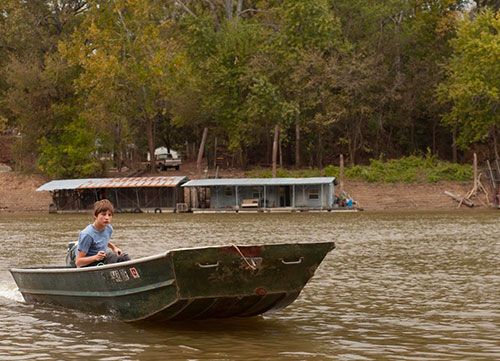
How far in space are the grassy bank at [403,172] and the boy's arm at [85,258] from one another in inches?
2212

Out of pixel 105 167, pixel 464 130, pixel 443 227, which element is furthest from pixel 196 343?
pixel 105 167

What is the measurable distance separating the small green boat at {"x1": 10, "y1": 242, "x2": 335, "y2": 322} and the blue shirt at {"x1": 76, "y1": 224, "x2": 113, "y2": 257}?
1.46 feet

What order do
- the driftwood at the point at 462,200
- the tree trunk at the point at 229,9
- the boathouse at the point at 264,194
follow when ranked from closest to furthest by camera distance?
the driftwood at the point at 462,200 → the boathouse at the point at 264,194 → the tree trunk at the point at 229,9

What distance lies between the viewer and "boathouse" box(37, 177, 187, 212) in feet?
234

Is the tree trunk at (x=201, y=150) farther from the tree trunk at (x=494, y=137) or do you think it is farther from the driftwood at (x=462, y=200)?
the tree trunk at (x=494, y=137)

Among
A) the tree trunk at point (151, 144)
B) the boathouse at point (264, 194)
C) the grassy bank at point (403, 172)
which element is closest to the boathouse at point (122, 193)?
the boathouse at point (264, 194)

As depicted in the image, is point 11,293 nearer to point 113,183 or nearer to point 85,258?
point 85,258

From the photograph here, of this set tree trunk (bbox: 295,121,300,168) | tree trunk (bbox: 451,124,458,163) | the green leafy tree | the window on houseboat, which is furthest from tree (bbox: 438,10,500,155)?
the green leafy tree

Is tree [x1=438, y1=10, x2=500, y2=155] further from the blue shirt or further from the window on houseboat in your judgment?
the blue shirt

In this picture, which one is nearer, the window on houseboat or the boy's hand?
the boy's hand

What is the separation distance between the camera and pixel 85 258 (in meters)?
16.7

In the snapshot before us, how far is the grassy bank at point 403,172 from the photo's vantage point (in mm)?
71375

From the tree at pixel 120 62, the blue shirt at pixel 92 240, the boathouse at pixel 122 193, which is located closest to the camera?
the blue shirt at pixel 92 240

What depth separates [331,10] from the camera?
262ft
